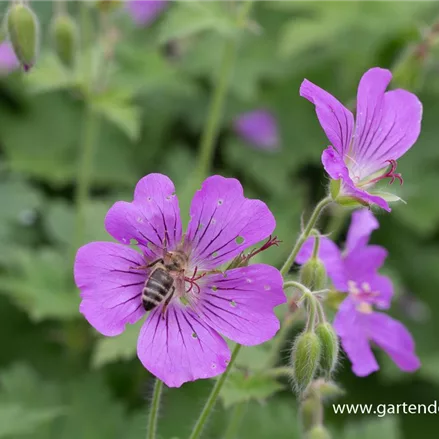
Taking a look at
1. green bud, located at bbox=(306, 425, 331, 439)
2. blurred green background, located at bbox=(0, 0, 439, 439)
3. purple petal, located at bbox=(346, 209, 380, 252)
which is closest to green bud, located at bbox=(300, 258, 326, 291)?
purple petal, located at bbox=(346, 209, 380, 252)

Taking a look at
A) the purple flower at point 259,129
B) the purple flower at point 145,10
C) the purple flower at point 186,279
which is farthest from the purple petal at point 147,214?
the purple flower at point 145,10

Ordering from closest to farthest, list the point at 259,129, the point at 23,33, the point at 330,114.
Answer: the point at 330,114
the point at 23,33
the point at 259,129

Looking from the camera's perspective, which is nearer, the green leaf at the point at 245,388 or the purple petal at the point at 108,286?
the purple petal at the point at 108,286

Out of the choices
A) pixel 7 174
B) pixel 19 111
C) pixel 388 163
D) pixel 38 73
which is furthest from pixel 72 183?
pixel 388 163

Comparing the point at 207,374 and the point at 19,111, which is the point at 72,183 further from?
the point at 207,374

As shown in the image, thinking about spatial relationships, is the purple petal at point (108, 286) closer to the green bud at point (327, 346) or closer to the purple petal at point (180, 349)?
the purple petal at point (180, 349)

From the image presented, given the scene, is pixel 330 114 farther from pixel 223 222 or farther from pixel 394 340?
pixel 394 340

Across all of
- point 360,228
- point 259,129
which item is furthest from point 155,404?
point 259,129
